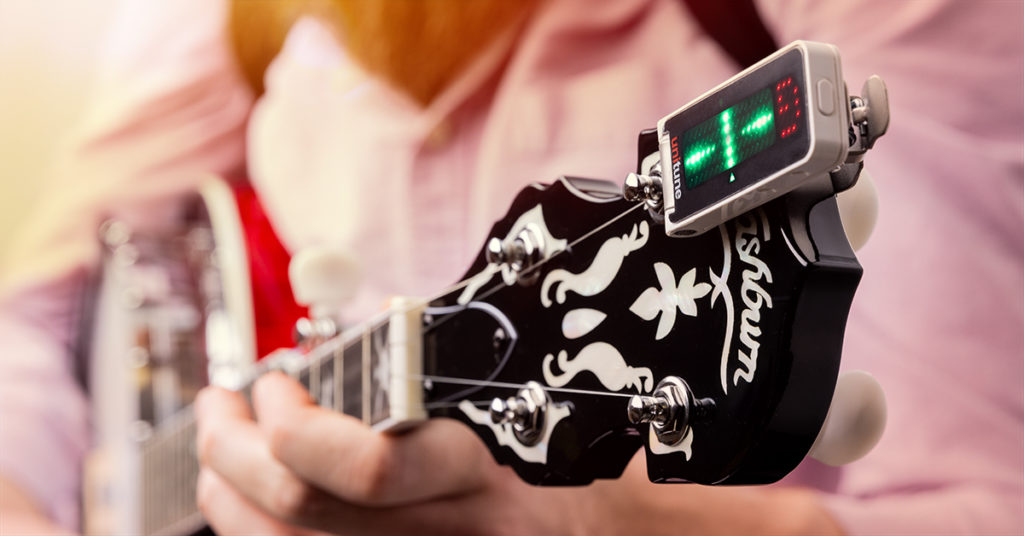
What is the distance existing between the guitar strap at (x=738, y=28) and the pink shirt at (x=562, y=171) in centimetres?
1

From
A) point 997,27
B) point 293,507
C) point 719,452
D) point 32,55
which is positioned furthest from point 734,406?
point 32,55

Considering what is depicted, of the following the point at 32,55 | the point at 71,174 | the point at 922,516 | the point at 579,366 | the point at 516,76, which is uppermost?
the point at 32,55

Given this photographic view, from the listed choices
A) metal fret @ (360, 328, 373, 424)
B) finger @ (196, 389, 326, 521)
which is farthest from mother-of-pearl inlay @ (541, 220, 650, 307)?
finger @ (196, 389, 326, 521)

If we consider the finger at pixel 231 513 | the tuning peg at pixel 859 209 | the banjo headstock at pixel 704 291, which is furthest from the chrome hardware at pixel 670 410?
the finger at pixel 231 513

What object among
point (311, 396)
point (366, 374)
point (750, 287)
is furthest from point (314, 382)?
point (750, 287)

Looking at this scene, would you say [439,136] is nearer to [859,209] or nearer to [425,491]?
[425,491]

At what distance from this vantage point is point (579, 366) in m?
0.53

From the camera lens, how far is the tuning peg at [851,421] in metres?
0.42

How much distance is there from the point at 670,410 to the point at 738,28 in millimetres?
347

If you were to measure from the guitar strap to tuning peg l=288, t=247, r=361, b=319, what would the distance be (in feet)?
1.37

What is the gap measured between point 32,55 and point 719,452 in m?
1.52

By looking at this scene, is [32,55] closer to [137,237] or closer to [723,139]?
[137,237]

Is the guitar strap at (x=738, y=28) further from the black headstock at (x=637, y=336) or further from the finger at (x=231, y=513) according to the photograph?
the finger at (x=231, y=513)

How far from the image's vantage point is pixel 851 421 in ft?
1.38
